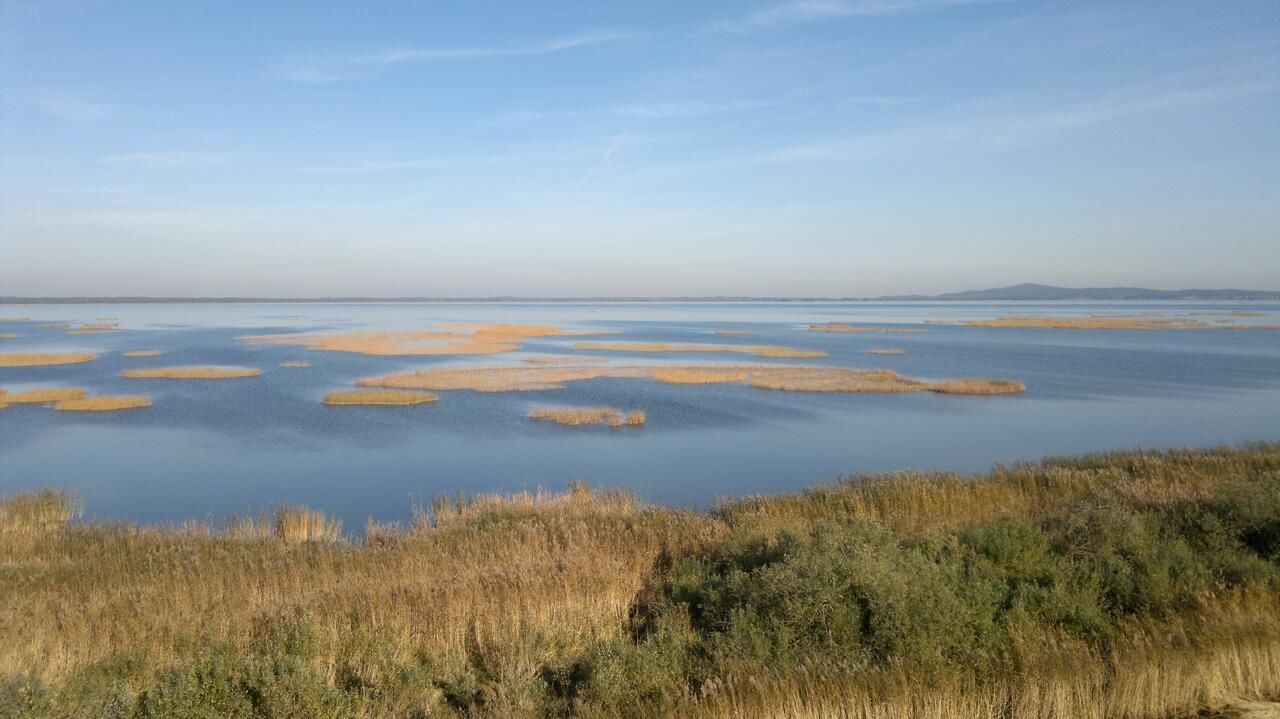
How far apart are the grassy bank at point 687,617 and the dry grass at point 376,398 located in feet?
55.1

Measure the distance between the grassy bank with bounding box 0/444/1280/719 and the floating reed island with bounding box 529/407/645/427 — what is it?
13019mm

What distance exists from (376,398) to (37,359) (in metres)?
25.5

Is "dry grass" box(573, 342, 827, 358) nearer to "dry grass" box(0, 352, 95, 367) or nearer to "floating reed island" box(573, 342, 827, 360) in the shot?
"floating reed island" box(573, 342, 827, 360)

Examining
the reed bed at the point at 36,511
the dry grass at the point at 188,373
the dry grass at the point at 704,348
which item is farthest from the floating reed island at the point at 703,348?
the reed bed at the point at 36,511

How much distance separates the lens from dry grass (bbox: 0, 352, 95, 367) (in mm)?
39834

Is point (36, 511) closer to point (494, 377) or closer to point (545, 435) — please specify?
point (545, 435)

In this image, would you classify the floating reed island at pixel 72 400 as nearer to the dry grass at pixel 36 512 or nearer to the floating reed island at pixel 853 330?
the dry grass at pixel 36 512

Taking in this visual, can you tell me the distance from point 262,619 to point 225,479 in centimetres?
1152

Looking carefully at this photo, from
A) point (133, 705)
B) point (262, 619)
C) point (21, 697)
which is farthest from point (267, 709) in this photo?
point (262, 619)

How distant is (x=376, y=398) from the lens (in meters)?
27.7

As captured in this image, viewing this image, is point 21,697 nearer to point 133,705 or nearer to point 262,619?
point 133,705

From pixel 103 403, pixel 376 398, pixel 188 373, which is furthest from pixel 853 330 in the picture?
pixel 103 403

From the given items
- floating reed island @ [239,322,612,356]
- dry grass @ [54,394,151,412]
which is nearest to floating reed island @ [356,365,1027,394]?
dry grass @ [54,394,151,412]

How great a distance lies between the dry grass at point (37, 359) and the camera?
39.8 metres
